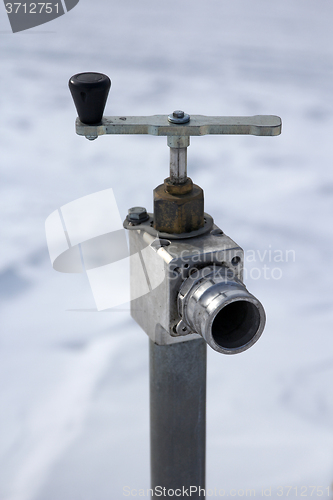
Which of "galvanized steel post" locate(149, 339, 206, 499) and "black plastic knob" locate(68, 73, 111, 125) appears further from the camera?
"galvanized steel post" locate(149, 339, 206, 499)

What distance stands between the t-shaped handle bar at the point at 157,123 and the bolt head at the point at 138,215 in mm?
187

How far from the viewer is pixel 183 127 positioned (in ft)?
5.71

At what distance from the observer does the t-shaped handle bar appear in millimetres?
1720

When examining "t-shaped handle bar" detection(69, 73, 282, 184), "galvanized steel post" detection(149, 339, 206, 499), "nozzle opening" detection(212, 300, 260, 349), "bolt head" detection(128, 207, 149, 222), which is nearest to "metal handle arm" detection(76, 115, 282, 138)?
"t-shaped handle bar" detection(69, 73, 282, 184)

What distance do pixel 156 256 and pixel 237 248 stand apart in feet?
0.64

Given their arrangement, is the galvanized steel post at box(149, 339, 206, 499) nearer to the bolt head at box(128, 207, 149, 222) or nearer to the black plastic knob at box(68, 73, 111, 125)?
the bolt head at box(128, 207, 149, 222)

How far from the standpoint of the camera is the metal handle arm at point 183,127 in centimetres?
174

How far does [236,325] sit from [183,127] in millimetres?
484

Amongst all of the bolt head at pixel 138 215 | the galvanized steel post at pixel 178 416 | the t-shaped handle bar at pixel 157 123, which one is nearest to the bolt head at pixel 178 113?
the t-shaped handle bar at pixel 157 123

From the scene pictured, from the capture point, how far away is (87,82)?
5.58ft

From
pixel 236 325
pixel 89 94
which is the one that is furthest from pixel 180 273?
pixel 89 94

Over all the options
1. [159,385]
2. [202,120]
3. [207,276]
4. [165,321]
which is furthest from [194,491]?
[202,120]

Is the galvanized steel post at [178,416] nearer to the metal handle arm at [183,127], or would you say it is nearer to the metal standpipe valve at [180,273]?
the metal standpipe valve at [180,273]

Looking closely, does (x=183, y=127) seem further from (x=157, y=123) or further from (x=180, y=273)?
(x=180, y=273)
